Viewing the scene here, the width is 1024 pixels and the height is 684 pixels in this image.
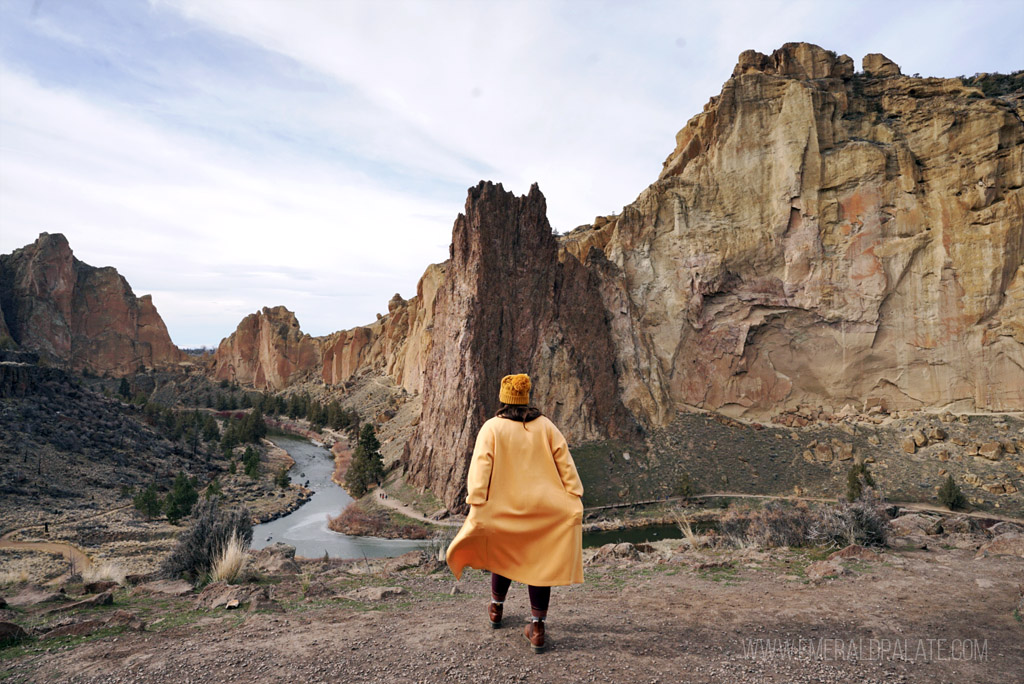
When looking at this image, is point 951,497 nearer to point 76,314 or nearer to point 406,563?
point 406,563

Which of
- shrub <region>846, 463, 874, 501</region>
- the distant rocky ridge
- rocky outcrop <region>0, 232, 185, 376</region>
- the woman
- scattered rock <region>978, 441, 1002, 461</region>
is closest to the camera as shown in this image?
the woman

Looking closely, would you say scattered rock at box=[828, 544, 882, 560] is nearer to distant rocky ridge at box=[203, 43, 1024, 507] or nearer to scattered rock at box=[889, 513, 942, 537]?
scattered rock at box=[889, 513, 942, 537]

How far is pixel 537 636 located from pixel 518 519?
3.12 feet

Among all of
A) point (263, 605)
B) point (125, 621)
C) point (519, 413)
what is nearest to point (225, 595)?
point (263, 605)

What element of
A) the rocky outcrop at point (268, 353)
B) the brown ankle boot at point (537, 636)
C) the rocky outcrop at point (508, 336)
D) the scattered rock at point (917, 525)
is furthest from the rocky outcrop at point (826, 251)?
the rocky outcrop at point (268, 353)

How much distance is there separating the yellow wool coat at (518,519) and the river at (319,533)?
14.1m

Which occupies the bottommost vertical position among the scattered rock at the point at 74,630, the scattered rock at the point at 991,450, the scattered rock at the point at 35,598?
the scattered rock at the point at 35,598

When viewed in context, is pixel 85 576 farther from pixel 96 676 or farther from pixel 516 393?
pixel 516 393

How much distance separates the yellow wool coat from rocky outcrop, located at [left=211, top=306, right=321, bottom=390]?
103631 millimetres

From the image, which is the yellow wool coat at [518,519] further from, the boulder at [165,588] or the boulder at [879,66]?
the boulder at [879,66]

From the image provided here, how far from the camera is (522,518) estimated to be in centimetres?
464

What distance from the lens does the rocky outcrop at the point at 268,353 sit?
103m

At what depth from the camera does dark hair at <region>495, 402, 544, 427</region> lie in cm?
494

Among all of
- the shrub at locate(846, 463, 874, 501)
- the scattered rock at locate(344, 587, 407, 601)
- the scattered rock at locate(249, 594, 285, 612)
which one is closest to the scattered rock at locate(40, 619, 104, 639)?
the scattered rock at locate(249, 594, 285, 612)
